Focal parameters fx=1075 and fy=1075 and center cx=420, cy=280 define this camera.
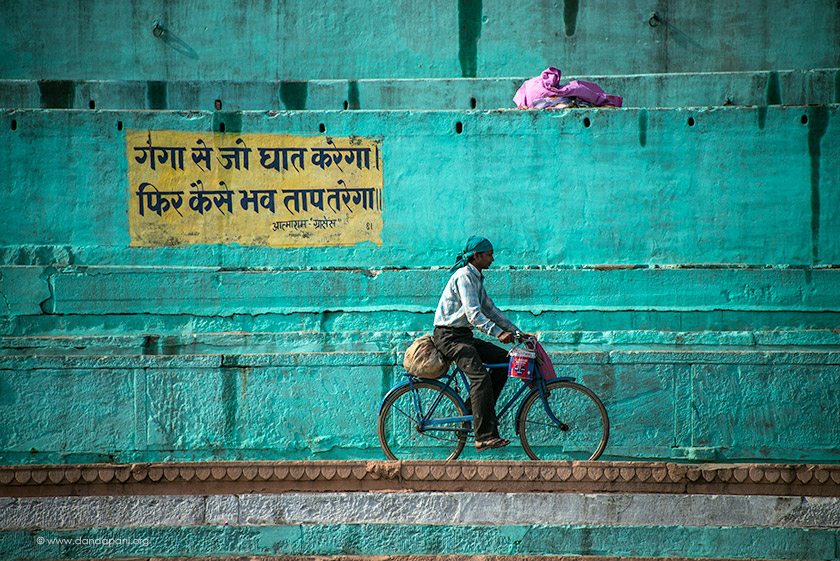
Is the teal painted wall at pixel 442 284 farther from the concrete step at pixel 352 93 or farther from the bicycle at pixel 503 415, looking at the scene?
the concrete step at pixel 352 93

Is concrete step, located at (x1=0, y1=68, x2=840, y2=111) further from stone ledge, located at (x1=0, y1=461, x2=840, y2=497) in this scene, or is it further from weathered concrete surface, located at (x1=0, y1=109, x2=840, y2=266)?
stone ledge, located at (x1=0, y1=461, x2=840, y2=497)

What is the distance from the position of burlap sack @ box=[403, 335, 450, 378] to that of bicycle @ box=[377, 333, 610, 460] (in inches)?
5.0

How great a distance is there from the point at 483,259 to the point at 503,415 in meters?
1.01

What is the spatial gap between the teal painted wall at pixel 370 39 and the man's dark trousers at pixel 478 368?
3.25 metres

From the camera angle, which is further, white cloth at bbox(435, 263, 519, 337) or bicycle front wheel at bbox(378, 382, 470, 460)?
bicycle front wheel at bbox(378, 382, 470, 460)

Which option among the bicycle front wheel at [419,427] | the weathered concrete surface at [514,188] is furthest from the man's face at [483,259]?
the weathered concrete surface at [514,188]

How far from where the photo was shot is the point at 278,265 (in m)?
7.56

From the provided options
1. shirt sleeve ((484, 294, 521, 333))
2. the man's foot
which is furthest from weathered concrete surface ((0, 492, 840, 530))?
shirt sleeve ((484, 294, 521, 333))

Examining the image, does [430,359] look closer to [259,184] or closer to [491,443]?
[491,443]

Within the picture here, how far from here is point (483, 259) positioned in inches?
251

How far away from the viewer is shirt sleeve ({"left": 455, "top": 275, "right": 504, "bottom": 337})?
621 centimetres

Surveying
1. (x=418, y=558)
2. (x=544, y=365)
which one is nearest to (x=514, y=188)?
(x=544, y=365)

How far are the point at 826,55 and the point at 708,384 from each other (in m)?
3.24

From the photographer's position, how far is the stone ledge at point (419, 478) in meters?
5.39
